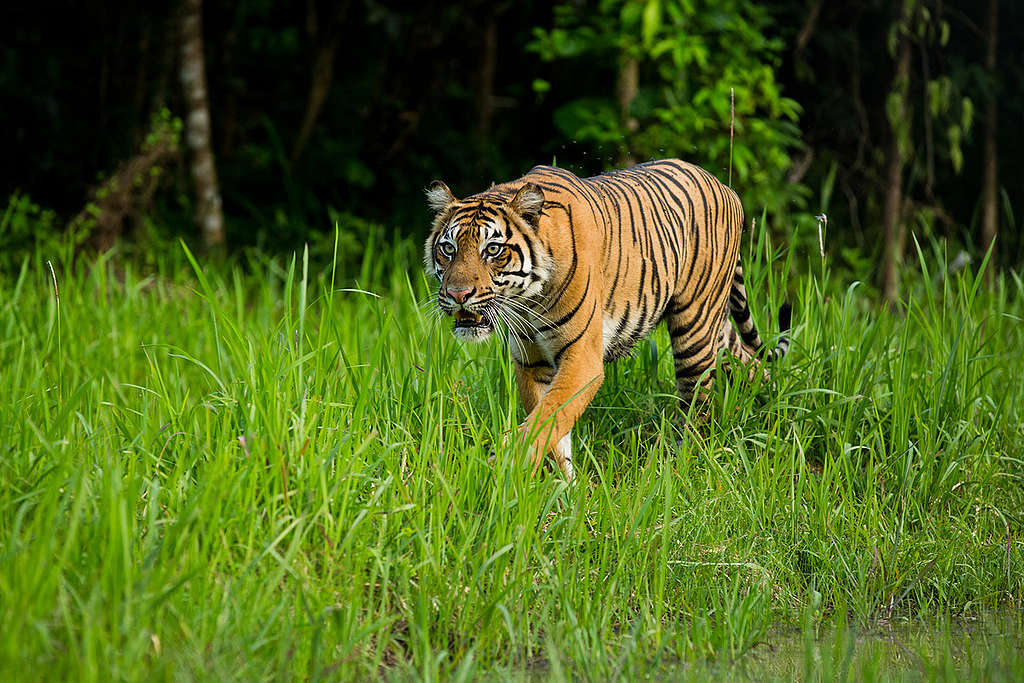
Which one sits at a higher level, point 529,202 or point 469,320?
point 529,202

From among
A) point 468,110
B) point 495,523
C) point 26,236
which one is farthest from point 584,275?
point 468,110

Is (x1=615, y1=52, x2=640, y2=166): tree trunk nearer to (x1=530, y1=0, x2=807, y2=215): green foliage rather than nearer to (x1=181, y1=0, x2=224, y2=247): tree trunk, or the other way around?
(x1=530, y1=0, x2=807, y2=215): green foliage

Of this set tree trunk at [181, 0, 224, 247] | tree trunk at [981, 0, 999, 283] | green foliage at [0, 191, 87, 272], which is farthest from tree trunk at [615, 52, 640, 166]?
green foliage at [0, 191, 87, 272]

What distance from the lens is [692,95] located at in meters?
7.71

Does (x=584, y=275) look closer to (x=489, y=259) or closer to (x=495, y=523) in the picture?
(x=489, y=259)

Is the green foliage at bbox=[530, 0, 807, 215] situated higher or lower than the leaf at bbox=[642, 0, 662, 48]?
lower

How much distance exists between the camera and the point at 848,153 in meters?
8.88

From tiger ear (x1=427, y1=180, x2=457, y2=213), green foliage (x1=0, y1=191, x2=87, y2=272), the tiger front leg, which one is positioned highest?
tiger ear (x1=427, y1=180, x2=457, y2=213)

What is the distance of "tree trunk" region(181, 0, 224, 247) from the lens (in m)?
7.90

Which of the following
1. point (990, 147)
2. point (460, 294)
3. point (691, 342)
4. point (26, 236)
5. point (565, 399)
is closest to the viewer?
point (460, 294)

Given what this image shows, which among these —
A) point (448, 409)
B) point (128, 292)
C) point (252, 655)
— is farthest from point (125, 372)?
point (252, 655)

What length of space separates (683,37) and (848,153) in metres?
2.51

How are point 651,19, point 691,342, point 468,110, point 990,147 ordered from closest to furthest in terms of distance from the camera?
point 691,342 < point 651,19 < point 990,147 < point 468,110

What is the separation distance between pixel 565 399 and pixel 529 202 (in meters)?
0.68
